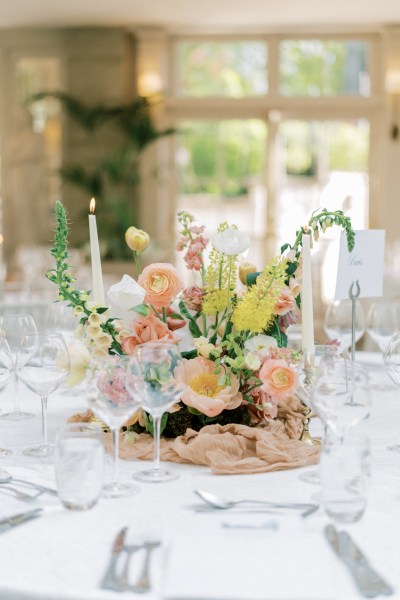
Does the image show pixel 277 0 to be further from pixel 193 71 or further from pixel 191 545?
pixel 191 545

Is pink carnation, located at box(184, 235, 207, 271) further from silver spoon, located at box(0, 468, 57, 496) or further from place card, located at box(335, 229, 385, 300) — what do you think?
silver spoon, located at box(0, 468, 57, 496)

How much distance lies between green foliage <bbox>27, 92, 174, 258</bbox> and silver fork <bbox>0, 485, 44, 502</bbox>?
21.1 feet

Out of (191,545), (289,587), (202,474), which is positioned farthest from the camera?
(202,474)

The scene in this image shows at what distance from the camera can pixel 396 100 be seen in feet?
26.7

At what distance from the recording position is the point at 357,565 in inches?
46.4

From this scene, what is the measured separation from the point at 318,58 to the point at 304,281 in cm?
728

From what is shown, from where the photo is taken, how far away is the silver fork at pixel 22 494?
1.44m

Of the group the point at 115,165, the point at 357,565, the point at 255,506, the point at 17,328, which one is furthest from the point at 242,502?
the point at 115,165

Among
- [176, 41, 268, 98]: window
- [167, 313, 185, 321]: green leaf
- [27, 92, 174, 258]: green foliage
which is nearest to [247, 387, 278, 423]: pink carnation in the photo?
[167, 313, 185, 321]: green leaf

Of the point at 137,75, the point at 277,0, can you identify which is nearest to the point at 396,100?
the point at 277,0

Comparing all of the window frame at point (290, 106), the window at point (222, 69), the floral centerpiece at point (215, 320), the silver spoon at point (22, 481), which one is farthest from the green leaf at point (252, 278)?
the window at point (222, 69)

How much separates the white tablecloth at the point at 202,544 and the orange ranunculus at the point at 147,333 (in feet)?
0.77

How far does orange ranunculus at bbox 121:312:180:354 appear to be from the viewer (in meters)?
1.71

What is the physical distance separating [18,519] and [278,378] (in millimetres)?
532
